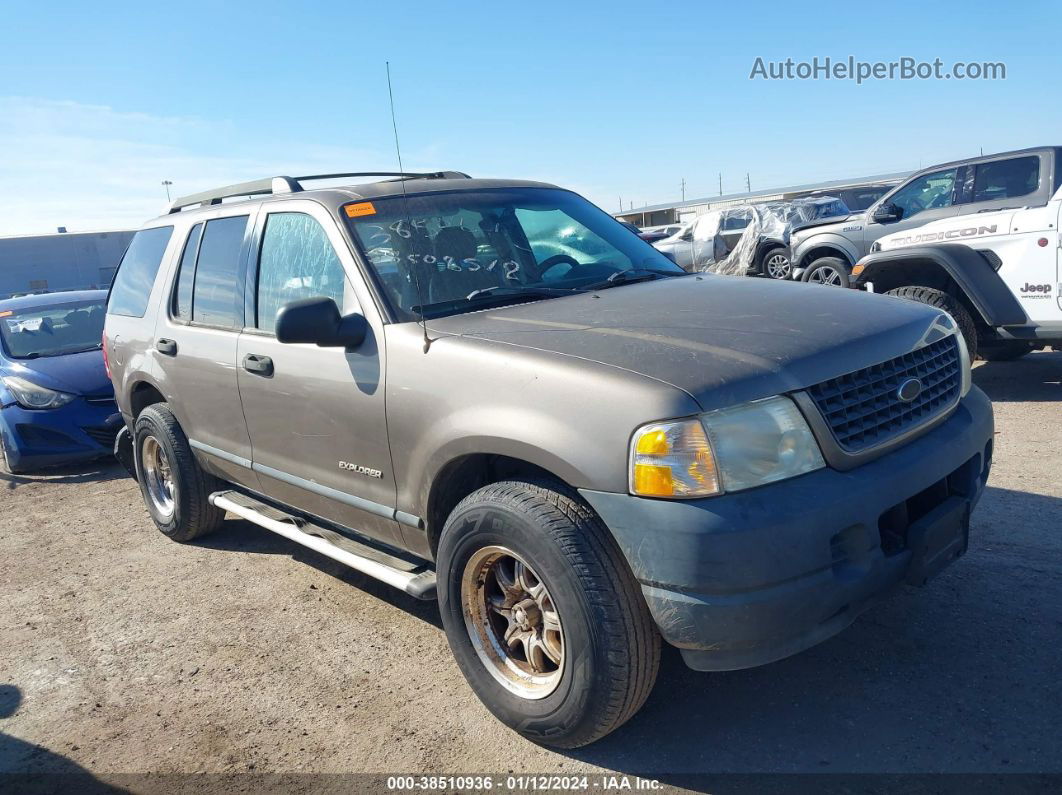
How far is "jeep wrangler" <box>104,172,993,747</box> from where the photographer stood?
2.37m

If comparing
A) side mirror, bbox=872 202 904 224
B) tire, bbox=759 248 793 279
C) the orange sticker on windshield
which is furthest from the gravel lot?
tire, bbox=759 248 793 279

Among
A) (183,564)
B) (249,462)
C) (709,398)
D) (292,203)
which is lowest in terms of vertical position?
(183,564)

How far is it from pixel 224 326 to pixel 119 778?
2162mm

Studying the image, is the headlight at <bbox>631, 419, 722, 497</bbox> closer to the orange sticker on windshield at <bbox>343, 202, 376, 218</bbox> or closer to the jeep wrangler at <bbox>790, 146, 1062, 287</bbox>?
the orange sticker on windshield at <bbox>343, 202, 376, 218</bbox>

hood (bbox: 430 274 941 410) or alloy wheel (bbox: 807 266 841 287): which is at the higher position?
hood (bbox: 430 274 941 410)

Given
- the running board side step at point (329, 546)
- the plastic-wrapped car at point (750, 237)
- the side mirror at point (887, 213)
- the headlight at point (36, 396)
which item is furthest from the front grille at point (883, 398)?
the plastic-wrapped car at point (750, 237)

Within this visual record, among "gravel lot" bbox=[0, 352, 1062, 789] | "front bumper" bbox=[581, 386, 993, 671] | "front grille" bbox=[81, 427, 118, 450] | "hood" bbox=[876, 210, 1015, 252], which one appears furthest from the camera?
"front grille" bbox=[81, 427, 118, 450]

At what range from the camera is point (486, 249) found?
12.3 feet

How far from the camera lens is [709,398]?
2371 millimetres

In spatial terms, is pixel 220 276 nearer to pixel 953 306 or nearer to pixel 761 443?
pixel 761 443

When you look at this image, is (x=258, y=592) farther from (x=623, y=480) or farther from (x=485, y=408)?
(x=623, y=480)

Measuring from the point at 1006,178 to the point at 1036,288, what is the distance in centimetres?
225

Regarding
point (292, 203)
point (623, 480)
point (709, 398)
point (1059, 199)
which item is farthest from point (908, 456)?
point (1059, 199)

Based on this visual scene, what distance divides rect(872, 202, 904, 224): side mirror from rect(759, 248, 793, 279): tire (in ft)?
17.1
